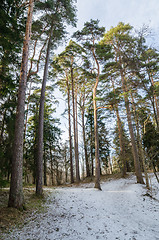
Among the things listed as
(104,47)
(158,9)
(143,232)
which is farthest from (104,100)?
(143,232)

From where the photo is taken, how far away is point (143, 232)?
3.99 m

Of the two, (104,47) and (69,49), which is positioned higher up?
(69,49)

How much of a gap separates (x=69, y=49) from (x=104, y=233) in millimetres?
14879

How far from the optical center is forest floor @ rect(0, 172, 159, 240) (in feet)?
12.3

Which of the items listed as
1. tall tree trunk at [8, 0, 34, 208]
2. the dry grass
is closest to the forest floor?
the dry grass

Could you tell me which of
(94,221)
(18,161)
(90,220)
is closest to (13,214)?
(18,161)

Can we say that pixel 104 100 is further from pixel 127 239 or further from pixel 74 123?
pixel 127 239

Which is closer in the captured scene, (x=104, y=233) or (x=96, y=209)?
(x=104, y=233)

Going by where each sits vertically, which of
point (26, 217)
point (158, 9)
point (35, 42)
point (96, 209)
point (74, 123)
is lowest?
point (96, 209)

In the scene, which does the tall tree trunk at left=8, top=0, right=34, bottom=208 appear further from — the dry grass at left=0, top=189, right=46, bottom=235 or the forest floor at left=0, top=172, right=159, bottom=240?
the forest floor at left=0, top=172, right=159, bottom=240

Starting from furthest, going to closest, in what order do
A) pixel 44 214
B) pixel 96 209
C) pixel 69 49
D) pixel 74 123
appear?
pixel 74 123 < pixel 69 49 < pixel 96 209 < pixel 44 214

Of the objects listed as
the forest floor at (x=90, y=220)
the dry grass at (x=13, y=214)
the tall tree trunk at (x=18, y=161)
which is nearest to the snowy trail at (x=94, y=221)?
the forest floor at (x=90, y=220)

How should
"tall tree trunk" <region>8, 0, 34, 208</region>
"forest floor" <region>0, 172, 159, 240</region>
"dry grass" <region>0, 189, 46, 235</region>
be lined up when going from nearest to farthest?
1. "forest floor" <region>0, 172, 159, 240</region>
2. "dry grass" <region>0, 189, 46, 235</region>
3. "tall tree trunk" <region>8, 0, 34, 208</region>

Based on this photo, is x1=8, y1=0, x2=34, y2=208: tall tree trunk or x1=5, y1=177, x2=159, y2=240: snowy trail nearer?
x1=5, y1=177, x2=159, y2=240: snowy trail
